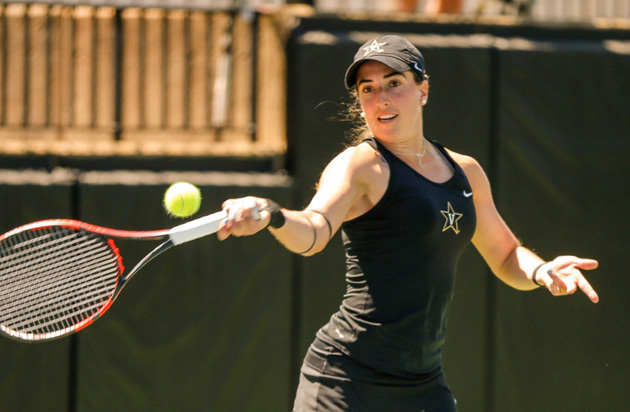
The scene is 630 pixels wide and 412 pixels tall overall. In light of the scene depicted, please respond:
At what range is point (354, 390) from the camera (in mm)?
2984

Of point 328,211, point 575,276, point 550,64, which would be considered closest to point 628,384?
point 550,64

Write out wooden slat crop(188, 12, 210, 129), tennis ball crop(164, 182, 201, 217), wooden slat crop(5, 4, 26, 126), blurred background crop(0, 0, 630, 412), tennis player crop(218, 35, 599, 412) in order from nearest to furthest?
tennis ball crop(164, 182, 201, 217), tennis player crop(218, 35, 599, 412), blurred background crop(0, 0, 630, 412), wooden slat crop(5, 4, 26, 126), wooden slat crop(188, 12, 210, 129)

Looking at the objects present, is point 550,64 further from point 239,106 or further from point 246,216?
point 246,216

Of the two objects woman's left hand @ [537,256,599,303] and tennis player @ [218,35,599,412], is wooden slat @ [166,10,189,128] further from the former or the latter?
→ woman's left hand @ [537,256,599,303]

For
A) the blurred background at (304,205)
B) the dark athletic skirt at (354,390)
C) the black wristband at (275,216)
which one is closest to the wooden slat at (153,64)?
the blurred background at (304,205)

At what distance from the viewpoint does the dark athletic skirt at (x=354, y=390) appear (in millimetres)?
2979

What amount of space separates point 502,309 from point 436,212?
239 centimetres

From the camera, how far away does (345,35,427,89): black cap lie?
2.97m

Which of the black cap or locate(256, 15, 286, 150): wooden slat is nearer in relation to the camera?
the black cap

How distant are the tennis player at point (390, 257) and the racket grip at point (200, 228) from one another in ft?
1.24

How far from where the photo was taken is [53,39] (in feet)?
19.9

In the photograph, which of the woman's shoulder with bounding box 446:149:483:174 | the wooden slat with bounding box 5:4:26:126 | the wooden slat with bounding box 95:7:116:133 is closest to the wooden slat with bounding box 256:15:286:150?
the wooden slat with bounding box 95:7:116:133

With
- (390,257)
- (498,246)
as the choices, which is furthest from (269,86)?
(390,257)

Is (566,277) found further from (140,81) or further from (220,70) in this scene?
(220,70)
